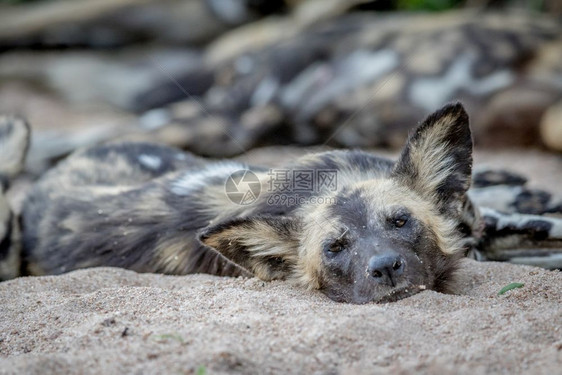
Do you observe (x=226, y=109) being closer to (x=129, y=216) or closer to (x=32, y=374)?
(x=129, y=216)

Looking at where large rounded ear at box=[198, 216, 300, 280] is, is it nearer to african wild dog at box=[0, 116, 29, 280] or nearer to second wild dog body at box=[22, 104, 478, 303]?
second wild dog body at box=[22, 104, 478, 303]

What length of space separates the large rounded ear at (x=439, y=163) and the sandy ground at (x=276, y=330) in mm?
397

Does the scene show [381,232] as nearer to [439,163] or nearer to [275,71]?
[439,163]

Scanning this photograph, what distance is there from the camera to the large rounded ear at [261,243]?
3170 mm

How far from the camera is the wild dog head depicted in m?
2.91

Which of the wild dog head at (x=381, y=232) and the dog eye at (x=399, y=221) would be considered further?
the dog eye at (x=399, y=221)

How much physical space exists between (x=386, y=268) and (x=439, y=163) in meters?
0.70

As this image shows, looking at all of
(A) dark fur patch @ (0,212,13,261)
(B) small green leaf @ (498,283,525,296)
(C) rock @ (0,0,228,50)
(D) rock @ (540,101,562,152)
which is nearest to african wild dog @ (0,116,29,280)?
(A) dark fur patch @ (0,212,13,261)

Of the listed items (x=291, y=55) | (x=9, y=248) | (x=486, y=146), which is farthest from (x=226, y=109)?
(x=9, y=248)

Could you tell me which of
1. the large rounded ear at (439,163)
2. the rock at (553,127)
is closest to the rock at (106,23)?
the rock at (553,127)

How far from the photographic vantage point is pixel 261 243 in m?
3.26

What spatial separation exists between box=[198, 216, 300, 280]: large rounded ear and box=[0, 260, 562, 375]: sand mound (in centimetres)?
16

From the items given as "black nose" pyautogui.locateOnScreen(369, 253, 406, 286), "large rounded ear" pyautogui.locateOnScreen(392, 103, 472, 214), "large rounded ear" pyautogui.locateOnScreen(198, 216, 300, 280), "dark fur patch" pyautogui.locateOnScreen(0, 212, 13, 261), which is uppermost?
"large rounded ear" pyautogui.locateOnScreen(392, 103, 472, 214)

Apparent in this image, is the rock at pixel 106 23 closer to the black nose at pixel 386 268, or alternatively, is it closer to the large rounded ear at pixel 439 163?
the large rounded ear at pixel 439 163
